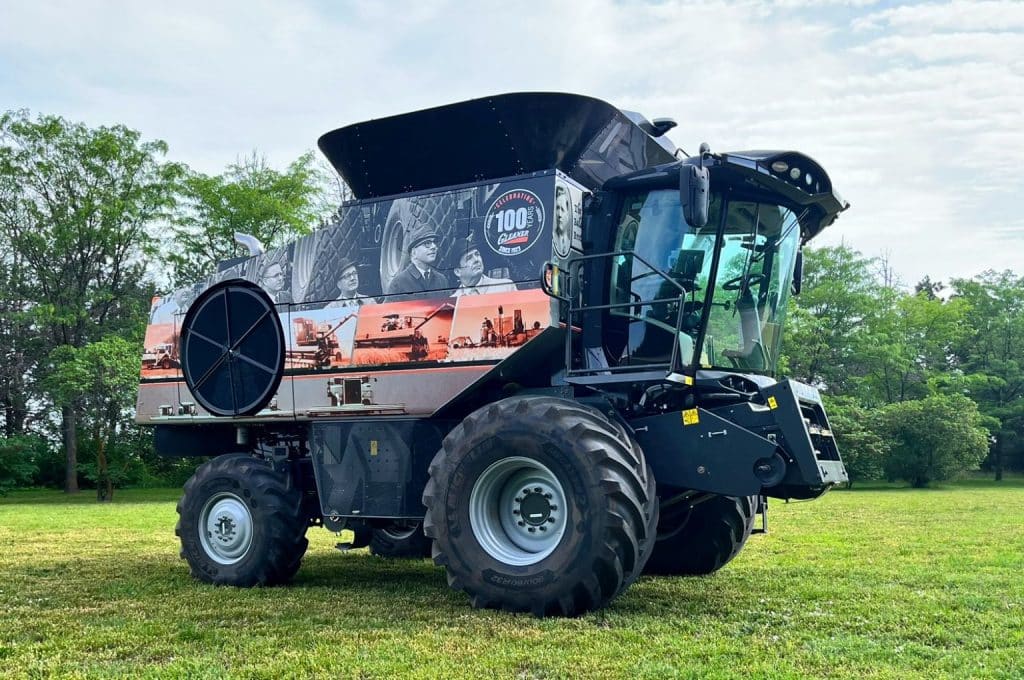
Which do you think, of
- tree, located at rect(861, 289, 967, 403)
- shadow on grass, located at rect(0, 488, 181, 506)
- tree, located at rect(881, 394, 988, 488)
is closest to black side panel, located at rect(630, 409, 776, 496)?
shadow on grass, located at rect(0, 488, 181, 506)

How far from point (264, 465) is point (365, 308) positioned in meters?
1.95

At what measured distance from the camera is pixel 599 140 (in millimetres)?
8516

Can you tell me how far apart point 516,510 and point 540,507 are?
0.75 feet

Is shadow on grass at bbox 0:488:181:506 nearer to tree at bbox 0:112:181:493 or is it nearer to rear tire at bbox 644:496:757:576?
tree at bbox 0:112:181:493

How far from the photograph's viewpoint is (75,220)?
37.8 m

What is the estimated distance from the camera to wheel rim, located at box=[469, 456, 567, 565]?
24.0 feet

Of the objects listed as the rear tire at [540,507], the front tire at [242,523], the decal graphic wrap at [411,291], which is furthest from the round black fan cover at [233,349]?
the rear tire at [540,507]

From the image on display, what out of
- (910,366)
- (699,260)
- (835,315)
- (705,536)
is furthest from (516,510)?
(910,366)

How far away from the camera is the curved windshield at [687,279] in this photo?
786cm

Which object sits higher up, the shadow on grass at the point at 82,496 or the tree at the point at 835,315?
the tree at the point at 835,315

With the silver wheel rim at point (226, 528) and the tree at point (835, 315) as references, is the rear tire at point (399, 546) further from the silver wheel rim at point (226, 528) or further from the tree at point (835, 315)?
the tree at point (835, 315)

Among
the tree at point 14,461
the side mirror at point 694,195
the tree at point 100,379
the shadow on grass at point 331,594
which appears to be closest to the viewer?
the side mirror at point 694,195

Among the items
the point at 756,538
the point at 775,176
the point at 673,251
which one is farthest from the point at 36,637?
the point at 756,538

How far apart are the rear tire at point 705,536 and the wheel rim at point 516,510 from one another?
7.24 feet
